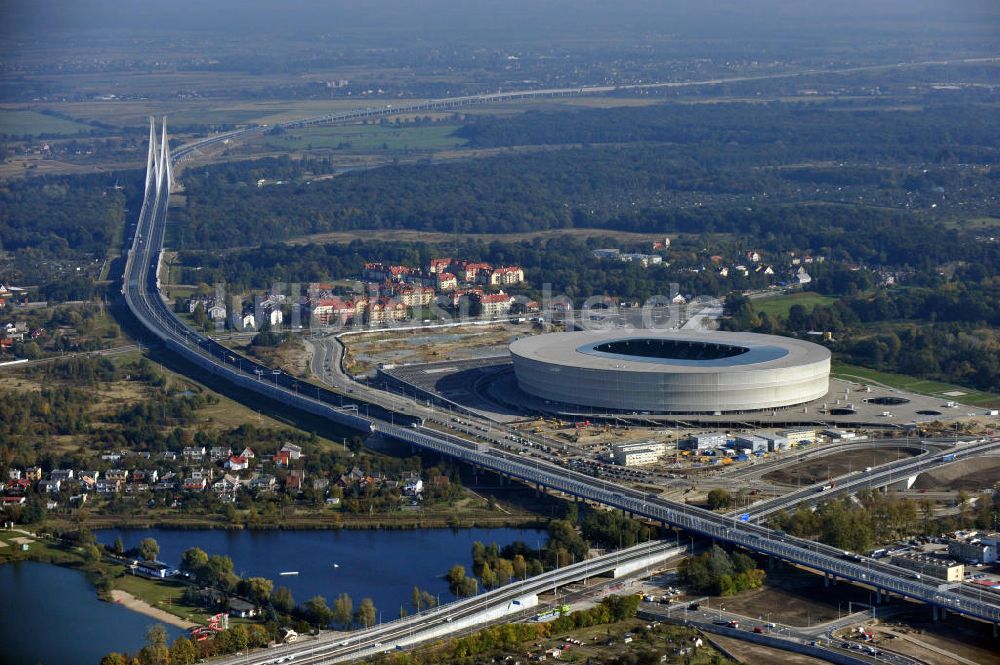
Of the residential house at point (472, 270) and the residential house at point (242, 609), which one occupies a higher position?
the residential house at point (242, 609)

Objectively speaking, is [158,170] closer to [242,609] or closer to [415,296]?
[415,296]

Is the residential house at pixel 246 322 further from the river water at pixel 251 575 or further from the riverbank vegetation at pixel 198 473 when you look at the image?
the river water at pixel 251 575

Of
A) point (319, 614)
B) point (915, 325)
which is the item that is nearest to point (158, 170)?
point (915, 325)

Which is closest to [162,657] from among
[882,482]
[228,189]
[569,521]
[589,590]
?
[589,590]

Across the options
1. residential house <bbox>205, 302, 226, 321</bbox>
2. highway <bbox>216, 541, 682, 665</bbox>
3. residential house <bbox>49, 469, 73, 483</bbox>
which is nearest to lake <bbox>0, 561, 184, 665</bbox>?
highway <bbox>216, 541, 682, 665</bbox>

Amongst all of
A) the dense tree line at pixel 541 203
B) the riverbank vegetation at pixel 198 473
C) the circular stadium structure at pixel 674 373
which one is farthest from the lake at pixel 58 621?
the dense tree line at pixel 541 203

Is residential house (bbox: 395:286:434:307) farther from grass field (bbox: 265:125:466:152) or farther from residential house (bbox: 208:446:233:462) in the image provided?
grass field (bbox: 265:125:466:152)

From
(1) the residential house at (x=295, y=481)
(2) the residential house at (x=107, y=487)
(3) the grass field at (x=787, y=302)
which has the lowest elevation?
(3) the grass field at (x=787, y=302)
